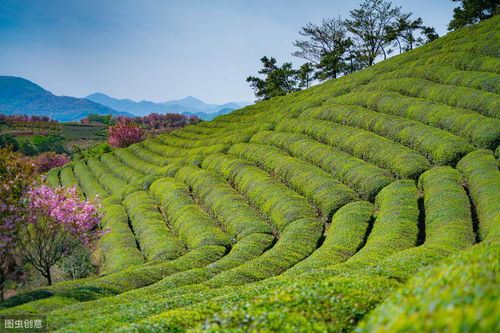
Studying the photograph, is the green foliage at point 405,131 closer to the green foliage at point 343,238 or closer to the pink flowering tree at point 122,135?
the green foliage at point 343,238

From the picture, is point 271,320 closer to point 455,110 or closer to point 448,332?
point 448,332

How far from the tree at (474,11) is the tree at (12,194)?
80.1 m

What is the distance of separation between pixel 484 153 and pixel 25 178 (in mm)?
32944

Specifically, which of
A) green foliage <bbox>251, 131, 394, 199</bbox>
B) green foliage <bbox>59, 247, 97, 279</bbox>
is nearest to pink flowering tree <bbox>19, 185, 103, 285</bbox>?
green foliage <bbox>59, 247, 97, 279</bbox>

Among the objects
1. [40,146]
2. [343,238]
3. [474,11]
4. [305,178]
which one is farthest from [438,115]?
[40,146]

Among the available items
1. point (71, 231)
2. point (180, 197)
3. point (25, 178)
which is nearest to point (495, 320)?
point (25, 178)

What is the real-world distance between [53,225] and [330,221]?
69.1 ft

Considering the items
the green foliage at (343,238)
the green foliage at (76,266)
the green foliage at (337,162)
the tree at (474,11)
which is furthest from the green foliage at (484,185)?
the tree at (474,11)

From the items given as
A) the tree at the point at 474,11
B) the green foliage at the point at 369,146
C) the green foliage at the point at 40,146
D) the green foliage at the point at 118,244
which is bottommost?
the green foliage at the point at 118,244

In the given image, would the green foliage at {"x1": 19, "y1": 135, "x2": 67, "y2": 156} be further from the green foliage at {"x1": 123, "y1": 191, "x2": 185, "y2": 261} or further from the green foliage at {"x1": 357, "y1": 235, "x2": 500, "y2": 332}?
the green foliage at {"x1": 357, "y1": 235, "x2": 500, "y2": 332}

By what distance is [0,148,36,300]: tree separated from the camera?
18.6 metres

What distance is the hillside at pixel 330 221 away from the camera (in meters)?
7.26

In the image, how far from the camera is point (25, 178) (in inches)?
767

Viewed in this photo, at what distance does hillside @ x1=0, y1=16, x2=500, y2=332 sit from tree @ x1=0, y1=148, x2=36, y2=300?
→ 4507 mm
